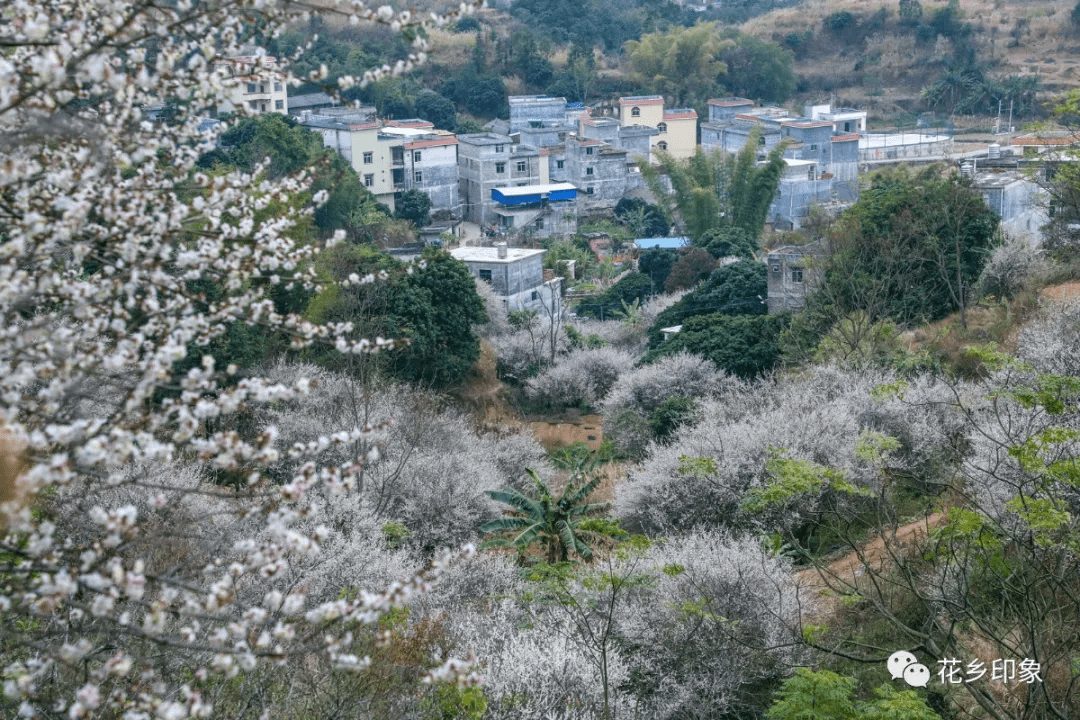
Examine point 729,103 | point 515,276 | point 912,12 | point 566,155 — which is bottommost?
point 515,276

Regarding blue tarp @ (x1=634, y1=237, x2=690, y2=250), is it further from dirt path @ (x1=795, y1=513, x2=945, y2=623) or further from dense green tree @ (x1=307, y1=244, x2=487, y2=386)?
dirt path @ (x1=795, y1=513, x2=945, y2=623)

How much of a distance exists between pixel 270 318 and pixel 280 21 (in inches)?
47.7

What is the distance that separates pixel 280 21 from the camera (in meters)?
4.61

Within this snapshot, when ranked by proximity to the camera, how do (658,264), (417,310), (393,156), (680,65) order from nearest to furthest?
(417,310)
(658,264)
(393,156)
(680,65)

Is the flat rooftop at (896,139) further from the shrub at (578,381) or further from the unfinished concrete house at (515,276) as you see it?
the shrub at (578,381)

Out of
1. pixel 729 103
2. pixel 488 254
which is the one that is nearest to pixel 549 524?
pixel 488 254

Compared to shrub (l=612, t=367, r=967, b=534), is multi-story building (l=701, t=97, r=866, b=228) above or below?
above

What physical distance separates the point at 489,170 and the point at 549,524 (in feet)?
112

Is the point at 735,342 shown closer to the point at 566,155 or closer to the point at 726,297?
the point at 726,297

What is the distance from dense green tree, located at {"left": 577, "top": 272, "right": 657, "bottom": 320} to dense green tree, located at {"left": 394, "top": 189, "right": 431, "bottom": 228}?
11127 mm

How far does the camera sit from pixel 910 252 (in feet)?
79.2

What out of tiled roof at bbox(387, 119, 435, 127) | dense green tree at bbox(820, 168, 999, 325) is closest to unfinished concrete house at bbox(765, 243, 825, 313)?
dense green tree at bbox(820, 168, 999, 325)

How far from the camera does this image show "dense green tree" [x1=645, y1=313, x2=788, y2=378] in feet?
78.9

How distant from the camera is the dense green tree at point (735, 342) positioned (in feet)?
78.9
